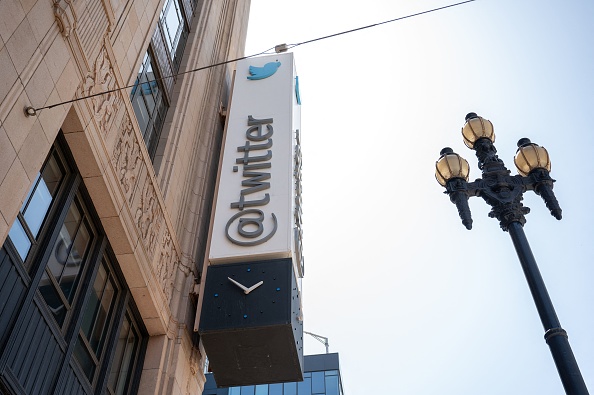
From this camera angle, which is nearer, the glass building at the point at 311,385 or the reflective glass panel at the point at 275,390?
the reflective glass panel at the point at 275,390

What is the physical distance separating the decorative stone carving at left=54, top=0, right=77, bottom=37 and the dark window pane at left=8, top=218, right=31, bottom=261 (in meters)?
2.95

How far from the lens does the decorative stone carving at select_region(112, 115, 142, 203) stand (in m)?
12.8

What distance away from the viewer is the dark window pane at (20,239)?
943 cm

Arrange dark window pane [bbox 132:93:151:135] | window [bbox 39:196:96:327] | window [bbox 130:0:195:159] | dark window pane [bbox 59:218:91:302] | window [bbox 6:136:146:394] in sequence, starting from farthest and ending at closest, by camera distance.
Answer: window [bbox 130:0:195:159] → dark window pane [bbox 132:93:151:135] → dark window pane [bbox 59:218:91:302] → window [bbox 39:196:96:327] → window [bbox 6:136:146:394]

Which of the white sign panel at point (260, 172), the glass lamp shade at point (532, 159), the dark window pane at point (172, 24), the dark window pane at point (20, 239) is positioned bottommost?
the dark window pane at point (20, 239)

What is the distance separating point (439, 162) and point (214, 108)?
35.9ft

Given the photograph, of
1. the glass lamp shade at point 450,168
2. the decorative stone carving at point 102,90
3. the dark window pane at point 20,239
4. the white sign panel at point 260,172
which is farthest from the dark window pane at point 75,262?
the glass lamp shade at point 450,168

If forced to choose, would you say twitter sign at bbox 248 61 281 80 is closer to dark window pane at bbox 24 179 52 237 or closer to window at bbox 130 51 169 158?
window at bbox 130 51 169 158

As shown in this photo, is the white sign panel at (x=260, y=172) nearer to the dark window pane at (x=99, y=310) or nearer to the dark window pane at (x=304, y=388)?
the dark window pane at (x=99, y=310)

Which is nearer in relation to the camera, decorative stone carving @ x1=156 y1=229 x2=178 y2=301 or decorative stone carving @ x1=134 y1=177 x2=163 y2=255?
decorative stone carving @ x1=134 y1=177 x2=163 y2=255

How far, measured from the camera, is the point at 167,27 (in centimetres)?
1956

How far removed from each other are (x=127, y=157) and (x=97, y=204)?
1.50 metres

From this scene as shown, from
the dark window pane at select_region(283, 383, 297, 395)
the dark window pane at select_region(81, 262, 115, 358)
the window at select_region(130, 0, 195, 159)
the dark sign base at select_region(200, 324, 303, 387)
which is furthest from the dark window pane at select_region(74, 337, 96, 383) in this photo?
the dark window pane at select_region(283, 383, 297, 395)

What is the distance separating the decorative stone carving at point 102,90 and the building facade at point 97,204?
4 centimetres
